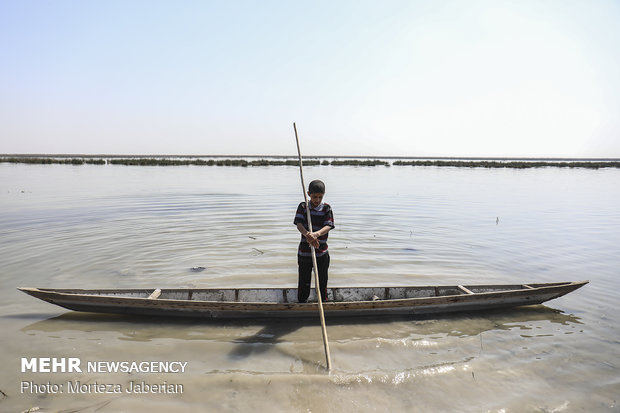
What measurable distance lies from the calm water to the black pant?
476 millimetres

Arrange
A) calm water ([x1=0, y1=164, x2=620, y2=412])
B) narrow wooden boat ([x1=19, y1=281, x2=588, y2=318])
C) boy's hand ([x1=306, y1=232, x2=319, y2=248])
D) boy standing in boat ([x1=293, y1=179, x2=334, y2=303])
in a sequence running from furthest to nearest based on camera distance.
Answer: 1. narrow wooden boat ([x1=19, y1=281, x2=588, y2=318])
2. boy standing in boat ([x1=293, y1=179, x2=334, y2=303])
3. boy's hand ([x1=306, y1=232, x2=319, y2=248])
4. calm water ([x1=0, y1=164, x2=620, y2=412])

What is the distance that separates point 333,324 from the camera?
18.9ft

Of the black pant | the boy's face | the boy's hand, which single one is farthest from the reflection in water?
the boy's face

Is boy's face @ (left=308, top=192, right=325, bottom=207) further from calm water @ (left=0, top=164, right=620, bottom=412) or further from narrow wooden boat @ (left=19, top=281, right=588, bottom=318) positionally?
calm water @ (left=0, top=164, right=620, bottom=412)

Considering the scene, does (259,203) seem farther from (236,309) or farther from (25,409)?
(25,409)

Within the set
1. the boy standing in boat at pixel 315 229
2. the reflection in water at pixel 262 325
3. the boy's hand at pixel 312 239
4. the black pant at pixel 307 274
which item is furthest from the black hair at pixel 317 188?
the reflection in water at pixel 262 325

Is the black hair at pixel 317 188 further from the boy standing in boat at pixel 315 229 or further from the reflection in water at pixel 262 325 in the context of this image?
the reflection in water at pixel 262 325

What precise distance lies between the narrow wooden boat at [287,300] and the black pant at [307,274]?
22 centimetres

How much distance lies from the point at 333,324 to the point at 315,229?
61.6 inches

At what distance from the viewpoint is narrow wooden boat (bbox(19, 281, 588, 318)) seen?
554 centimetres

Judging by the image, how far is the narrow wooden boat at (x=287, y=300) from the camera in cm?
554

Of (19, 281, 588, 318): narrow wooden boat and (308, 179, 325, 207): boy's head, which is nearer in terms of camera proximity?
(308, 179, 325, 207): boy's head

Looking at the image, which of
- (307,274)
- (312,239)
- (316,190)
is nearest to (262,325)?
(307,274)

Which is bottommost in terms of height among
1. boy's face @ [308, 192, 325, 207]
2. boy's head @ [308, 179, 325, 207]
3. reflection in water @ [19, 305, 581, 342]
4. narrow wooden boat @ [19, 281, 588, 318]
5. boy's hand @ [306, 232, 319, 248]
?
reflection in water @ [19, 305, 581, 342]
